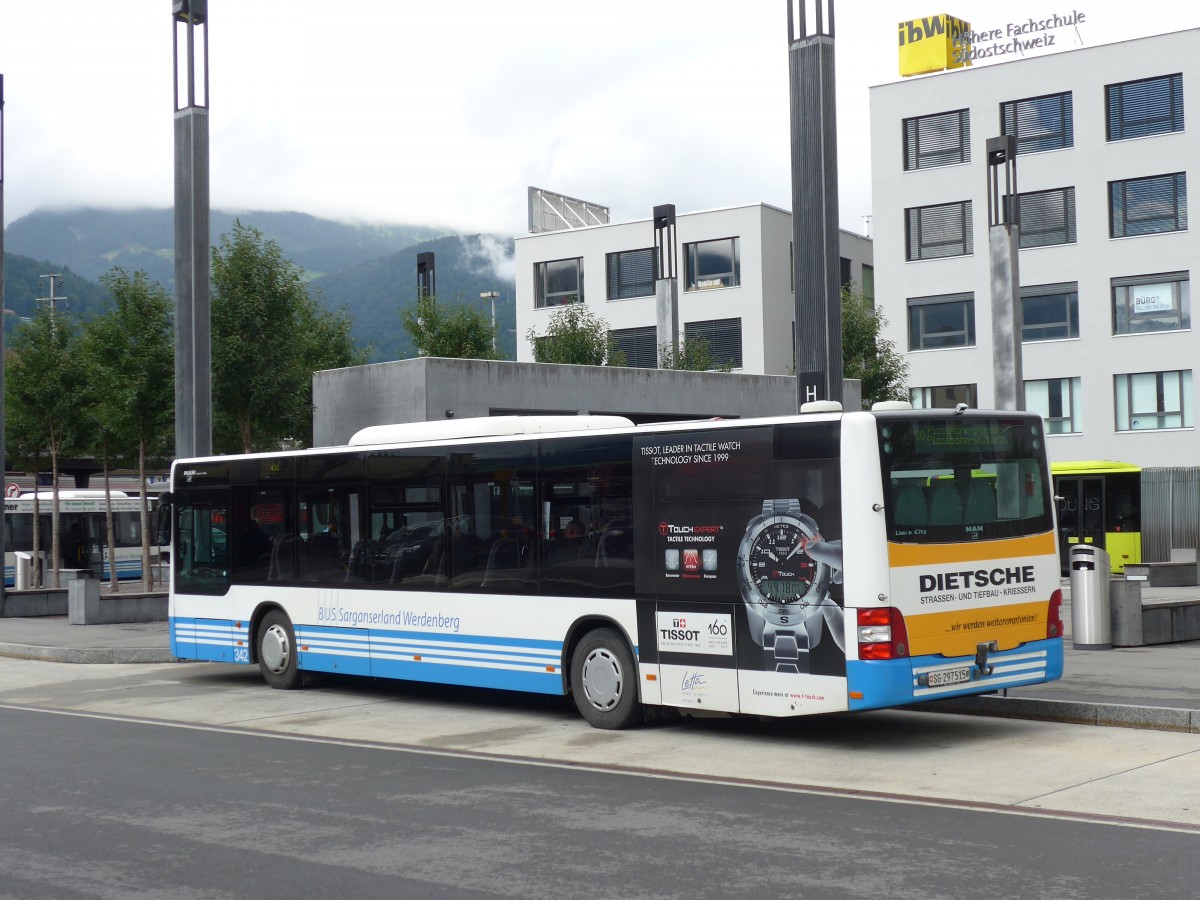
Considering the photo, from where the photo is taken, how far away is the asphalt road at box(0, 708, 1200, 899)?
267 inches

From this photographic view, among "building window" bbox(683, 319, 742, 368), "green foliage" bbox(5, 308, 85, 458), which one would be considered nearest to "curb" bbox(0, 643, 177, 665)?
"green foliage" bbox(5, 308, 85, 458)

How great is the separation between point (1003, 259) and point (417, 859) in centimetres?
2187

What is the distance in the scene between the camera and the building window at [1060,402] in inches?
1901

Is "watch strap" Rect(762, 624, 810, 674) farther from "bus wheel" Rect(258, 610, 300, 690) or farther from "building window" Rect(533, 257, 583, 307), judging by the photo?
"building window" Rect(533, 257, 583, 307)

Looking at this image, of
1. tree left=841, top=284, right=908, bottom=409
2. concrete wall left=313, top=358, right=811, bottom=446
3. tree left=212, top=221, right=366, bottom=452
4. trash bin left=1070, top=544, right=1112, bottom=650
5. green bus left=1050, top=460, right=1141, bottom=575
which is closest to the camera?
trash bin left=1070, top=544, right=1112, bottom=650

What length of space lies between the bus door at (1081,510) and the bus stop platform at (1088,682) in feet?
49.0

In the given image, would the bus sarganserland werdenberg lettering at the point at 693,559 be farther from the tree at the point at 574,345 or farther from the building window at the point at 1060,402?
the building window at the point at 1060,402

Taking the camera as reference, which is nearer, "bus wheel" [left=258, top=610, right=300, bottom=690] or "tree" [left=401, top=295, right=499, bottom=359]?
"bus wheel" [left=258, top=610, right=300, bottom=690]

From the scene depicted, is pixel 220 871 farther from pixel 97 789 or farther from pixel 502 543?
pixel 502 543

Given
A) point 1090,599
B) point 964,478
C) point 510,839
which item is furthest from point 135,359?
point 510,839

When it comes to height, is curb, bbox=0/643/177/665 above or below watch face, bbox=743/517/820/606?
below

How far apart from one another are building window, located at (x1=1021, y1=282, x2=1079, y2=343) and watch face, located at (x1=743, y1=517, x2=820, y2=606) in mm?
39196

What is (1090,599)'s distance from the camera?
16969mm

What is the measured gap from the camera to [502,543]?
13234mm
